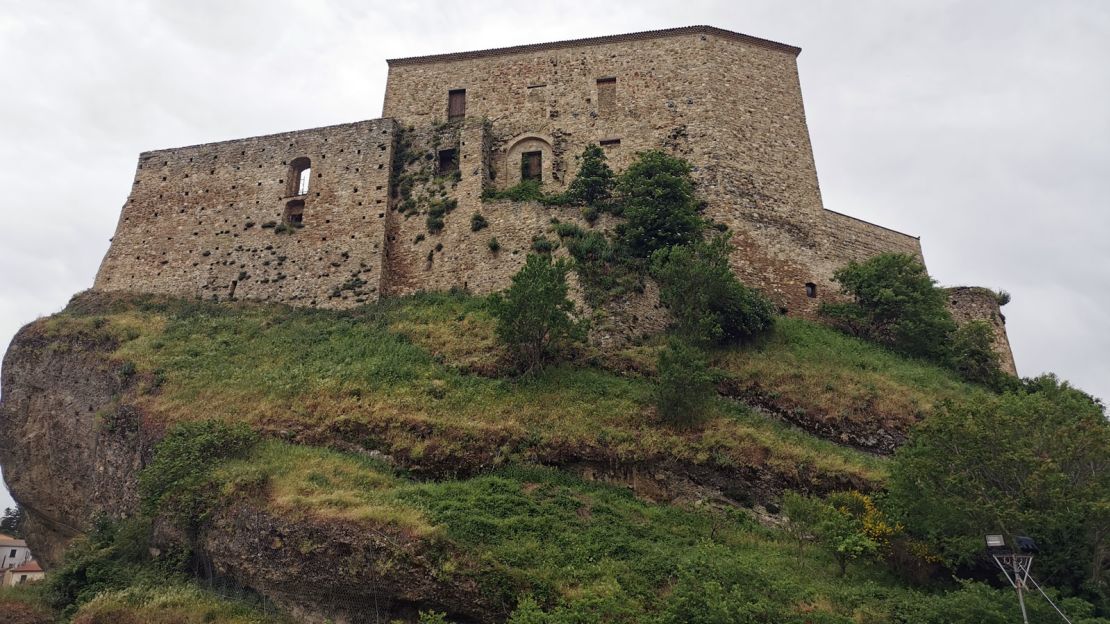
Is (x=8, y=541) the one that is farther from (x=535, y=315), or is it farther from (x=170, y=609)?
(x=535, y=315)

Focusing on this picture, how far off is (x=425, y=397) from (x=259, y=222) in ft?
49.0

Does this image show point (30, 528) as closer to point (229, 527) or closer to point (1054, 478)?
point (229, 527)

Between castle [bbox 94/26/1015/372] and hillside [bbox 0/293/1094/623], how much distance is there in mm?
2535

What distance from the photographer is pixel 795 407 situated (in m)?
22.8

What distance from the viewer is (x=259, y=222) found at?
109 ft

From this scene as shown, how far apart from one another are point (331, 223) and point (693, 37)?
16.8 metres

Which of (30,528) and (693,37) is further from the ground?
(693,37)

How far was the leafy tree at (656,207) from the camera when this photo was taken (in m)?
27.1

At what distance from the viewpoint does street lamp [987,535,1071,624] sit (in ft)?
45.3

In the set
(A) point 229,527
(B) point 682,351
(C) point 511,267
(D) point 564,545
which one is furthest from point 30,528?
(B) point 682,351

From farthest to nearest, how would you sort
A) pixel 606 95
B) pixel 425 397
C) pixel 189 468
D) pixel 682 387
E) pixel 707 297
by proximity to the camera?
pixel 606 95 → pixel 707 297 → pixel 425 397 → pixel 682 387 → pixel 189 468

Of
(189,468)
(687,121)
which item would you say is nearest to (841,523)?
(189,468)

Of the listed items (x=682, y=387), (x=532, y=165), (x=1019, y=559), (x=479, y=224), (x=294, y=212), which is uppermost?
(x=532, y=165)

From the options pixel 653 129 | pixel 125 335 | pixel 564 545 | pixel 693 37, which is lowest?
pixel 564 545
